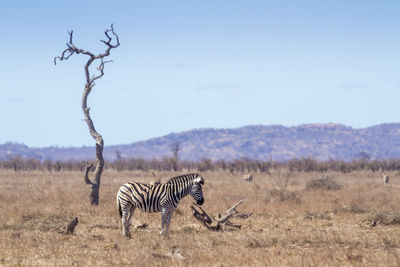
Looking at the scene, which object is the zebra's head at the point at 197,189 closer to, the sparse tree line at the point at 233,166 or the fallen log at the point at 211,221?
the fallen log at the point at 211,221

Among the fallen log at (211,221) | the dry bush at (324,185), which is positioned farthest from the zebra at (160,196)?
the dry bush at (324,185)

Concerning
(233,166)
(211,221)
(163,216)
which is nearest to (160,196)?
(163,216)

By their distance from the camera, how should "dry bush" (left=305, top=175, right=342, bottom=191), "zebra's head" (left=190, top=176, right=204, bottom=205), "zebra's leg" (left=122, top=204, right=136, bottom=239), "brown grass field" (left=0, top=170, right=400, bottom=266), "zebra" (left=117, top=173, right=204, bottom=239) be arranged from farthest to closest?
"dry bush" (left=305, top=175, right=342, bottom=191)
"zebra's head" (left=190, top=176, right=204, bottom=205)
"zebra" (left=117, top=173, right=204, bottom=239)
"zebra's leg" (left=122, top=204, right=136, bottom=239)
"brown grass field" (left=0, top=170, right=400, bottom=266)

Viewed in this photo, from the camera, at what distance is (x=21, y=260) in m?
13.7

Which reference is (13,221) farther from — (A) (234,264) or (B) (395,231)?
(B) (395,231)

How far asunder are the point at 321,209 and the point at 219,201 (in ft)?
16.6

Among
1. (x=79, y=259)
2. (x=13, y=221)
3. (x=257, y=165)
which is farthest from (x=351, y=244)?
(x=257, y=165)

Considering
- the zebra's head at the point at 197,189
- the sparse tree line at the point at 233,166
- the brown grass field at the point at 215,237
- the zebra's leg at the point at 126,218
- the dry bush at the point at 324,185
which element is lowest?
the brown grass field at the point at 215,237

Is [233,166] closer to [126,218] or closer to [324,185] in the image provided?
[324,185]

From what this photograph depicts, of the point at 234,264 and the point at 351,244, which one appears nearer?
the point at 234,264

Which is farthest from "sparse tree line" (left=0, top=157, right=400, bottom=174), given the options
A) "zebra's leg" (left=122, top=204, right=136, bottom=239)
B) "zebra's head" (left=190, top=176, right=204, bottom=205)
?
"zebra's leg" (left=122, top=204, right=136, bottom=239)

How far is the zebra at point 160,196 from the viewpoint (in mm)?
17250

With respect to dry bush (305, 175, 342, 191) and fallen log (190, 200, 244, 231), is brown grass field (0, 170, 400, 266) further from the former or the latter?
dry bush (305, 175, 342, 191)

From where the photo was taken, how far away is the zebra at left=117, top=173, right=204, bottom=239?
17250 millimetres
